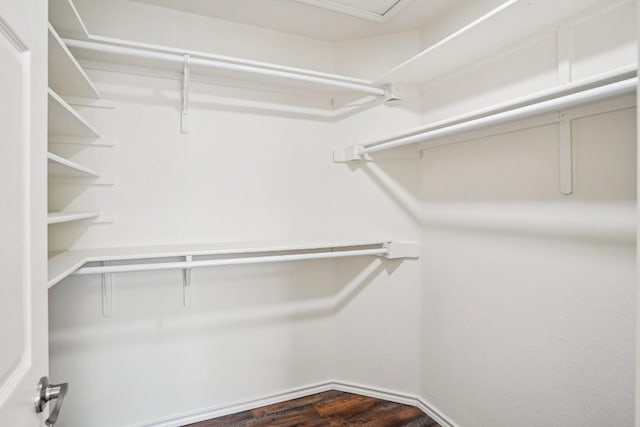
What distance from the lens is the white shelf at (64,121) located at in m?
1.08

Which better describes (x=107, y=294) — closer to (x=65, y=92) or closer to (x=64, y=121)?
(x=64, y=121)

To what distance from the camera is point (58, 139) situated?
1.62 meters

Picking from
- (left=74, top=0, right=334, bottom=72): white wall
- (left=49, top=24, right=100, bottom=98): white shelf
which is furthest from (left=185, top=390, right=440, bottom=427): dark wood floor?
(left=74, top=0, right=334, bottom=72): white wall

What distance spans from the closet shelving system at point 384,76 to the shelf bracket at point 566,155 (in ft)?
0.24

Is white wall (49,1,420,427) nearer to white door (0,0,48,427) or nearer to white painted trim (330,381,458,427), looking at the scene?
white painted trim (330,381,458,427)

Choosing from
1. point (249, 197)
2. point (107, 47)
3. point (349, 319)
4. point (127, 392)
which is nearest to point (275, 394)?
point (349, 319)

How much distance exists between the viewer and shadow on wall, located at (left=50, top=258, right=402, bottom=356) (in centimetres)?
169

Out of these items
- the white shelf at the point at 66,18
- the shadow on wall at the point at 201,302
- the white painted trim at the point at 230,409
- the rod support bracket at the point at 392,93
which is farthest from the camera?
the rod support bracket at the point at 392,93

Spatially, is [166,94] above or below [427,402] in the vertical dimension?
above

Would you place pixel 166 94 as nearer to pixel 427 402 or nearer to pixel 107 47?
pixel 107 47

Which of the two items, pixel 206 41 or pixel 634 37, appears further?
pixel 206 41

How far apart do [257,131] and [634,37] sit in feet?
5.62

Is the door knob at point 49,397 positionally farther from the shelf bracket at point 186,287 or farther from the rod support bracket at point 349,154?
the rod support bracket at point 349,154


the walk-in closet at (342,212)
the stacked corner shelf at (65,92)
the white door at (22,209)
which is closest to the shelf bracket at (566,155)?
the walk-in closet at (342,212)
